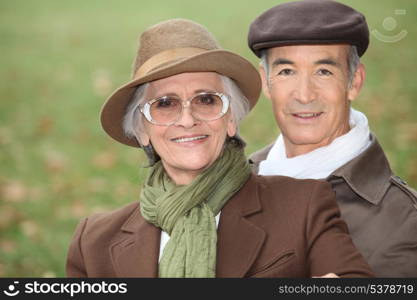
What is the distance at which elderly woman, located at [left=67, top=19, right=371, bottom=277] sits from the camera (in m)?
2.96

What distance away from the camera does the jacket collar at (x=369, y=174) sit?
3.43 m

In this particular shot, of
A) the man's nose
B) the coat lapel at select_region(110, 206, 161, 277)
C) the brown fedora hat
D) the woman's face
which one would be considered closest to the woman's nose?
the woman's face

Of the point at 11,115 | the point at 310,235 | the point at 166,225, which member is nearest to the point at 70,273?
the point at 166,225

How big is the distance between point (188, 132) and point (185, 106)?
0.39 feet

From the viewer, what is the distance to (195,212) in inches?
122

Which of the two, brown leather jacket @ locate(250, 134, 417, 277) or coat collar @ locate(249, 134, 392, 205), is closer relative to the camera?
brown leather jacket @ locate(250, 134, 417, 277)

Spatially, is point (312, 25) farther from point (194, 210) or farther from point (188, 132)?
point (194, 210)

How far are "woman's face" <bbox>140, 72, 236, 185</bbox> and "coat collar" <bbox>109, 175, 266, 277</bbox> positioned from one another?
0.24m

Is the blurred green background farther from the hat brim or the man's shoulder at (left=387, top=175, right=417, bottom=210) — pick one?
the man's shoulder at (left=387, top=175, right=417, bottom=210)

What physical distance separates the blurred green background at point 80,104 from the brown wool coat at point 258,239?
2446 millimetres

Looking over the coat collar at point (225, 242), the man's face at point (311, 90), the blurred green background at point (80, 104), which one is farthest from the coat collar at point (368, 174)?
the blurred green background at point (80, 104)

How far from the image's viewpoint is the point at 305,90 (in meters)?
3.72

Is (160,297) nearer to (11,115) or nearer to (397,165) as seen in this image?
(397,165)

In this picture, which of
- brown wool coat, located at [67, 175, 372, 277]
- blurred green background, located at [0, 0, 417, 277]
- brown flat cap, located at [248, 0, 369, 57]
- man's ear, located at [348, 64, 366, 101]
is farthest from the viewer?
blurred green background, located at [0, 0, 417, 277]
